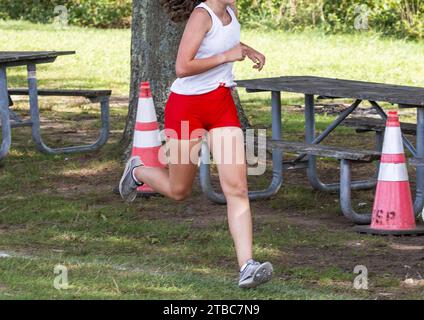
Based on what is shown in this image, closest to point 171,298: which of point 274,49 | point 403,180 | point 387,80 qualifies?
point 403,180

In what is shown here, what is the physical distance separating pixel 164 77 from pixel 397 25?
12.9 metres

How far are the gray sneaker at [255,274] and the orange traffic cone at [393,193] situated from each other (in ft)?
6.08

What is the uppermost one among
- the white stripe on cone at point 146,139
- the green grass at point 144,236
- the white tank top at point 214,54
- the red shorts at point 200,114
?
the white tank top at point 214,54

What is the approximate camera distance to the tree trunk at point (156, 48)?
33.0ft

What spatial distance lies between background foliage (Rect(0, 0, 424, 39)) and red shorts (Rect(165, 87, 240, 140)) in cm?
1553

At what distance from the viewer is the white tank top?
20.6ft

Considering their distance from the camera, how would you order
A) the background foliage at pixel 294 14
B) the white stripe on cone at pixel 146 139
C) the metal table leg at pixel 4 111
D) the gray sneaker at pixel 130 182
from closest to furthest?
the gray sneaker at pixel 130 182
the white stripe on cone at pixel 146 139
the metal table leg at pixel 4 111
the background foliage at pixel 294 14

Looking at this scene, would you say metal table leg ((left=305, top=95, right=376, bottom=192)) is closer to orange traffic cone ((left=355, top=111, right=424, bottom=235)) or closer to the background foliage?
orange traffic cone ((left=355, top=111, right=424, bottom=235))

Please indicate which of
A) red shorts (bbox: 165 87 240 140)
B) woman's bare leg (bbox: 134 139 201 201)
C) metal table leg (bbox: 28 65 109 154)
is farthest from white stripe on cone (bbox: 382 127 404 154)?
metal table leg (bbox: 28 65 109 154)

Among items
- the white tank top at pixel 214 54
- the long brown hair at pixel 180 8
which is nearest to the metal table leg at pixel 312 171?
the long brown hair at pixel 180 8

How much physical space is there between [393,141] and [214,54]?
1981 millimetres

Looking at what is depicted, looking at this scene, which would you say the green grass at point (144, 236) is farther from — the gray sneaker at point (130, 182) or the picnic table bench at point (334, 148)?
the gray sneaker at point (130, 182)

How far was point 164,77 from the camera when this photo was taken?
10062 mm
